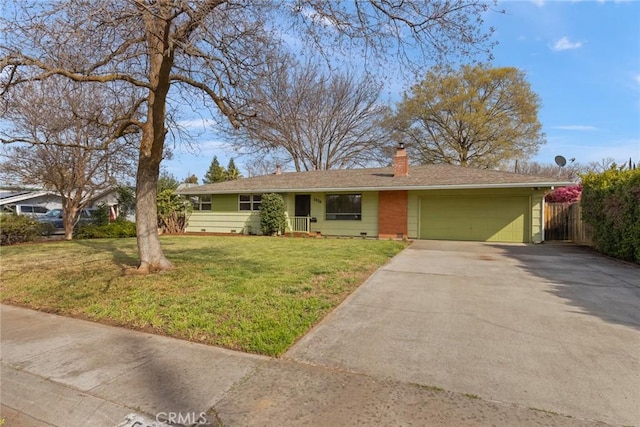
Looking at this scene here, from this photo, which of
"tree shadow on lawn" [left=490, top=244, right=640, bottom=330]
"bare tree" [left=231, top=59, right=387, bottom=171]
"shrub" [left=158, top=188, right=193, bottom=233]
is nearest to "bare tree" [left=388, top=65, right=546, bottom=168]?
"bare tree" [left=231, top=59, right=387, bottom=171]

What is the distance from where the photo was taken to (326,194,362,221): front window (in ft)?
53.3

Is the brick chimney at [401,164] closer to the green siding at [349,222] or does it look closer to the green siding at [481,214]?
the green siding at [481,214]

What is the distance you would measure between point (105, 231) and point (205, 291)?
43.7 feet

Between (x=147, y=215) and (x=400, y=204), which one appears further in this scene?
(x=400, y=204)

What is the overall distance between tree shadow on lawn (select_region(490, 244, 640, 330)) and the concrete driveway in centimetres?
3

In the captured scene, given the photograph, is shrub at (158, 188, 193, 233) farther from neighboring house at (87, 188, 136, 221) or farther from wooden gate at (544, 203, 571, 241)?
wooden gate at (544, 203, 571, 241)

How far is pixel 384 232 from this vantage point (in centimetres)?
1559

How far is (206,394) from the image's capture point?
105 inches

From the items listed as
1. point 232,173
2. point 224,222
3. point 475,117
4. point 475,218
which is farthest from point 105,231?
point 232,173

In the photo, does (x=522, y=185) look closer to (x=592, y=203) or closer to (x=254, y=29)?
(x=592, y=203)

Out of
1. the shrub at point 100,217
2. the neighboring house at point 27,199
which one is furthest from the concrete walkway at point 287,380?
the neighboring house at point 27,199

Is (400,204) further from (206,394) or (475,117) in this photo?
(475,117)

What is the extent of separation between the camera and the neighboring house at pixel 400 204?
13820 millimetres

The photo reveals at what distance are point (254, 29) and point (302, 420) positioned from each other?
5645 millimetres
